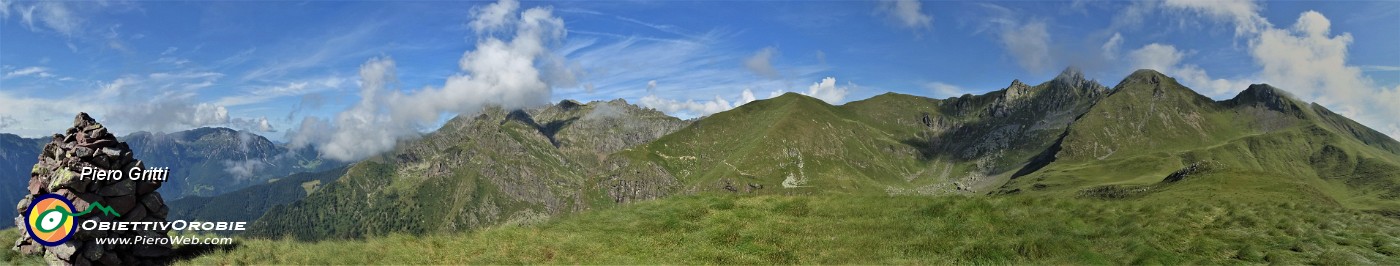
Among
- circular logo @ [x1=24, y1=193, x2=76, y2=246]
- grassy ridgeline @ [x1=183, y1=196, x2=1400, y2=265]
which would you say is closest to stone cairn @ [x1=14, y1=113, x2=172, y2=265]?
circular logo @ [x1=24, y1=193, x2=76, y2=246]

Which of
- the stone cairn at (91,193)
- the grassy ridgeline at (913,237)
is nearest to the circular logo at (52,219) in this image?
the stone cairn at (91,193)

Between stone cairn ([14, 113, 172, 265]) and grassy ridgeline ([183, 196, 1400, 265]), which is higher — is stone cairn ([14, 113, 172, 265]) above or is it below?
above

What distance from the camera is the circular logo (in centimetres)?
1956

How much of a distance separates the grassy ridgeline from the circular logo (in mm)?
4109

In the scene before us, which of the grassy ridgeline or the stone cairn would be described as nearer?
the grassy ridgeline

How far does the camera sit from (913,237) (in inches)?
690

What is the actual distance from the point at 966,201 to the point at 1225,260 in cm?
716

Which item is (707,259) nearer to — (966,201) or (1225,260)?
(966,201)

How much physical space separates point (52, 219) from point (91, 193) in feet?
4.91

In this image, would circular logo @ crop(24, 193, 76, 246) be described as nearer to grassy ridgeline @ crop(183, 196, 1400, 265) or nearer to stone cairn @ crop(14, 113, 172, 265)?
stone cairn @ crop(14, 113, 172, 265)

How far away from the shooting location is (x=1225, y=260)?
14.8m

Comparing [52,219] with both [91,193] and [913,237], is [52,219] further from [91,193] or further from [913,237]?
[913,237]

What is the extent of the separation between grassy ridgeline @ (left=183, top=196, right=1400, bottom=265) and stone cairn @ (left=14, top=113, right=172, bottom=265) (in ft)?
8.98

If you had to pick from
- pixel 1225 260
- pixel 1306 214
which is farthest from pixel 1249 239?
pixel 1306 214
